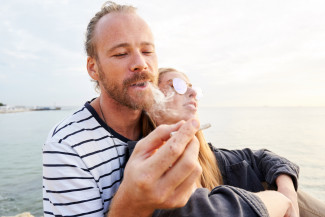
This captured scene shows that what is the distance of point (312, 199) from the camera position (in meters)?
3.09

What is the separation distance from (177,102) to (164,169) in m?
2.06

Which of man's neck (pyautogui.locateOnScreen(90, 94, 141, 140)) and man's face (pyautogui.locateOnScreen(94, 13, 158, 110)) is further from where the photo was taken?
man's neck (pyautogui.locateOnScreen(90, 94, 141, 140))

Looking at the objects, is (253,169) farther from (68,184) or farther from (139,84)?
(68,184)

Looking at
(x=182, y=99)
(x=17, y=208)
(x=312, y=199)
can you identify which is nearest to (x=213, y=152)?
(x=182, y=99)

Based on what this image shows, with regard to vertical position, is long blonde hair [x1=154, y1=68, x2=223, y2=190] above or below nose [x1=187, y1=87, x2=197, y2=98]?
below

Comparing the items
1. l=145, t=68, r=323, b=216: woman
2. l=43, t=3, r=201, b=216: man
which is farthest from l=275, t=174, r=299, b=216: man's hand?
l=43, t=3, r=201, b=216: man

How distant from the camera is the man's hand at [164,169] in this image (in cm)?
124

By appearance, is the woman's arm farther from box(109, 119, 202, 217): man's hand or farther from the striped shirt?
the striped shirt

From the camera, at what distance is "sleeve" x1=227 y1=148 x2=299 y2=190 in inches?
115

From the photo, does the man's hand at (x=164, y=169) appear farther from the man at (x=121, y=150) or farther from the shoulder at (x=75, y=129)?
the shoulder at (x=75, y=129)

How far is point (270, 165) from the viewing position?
3105mm

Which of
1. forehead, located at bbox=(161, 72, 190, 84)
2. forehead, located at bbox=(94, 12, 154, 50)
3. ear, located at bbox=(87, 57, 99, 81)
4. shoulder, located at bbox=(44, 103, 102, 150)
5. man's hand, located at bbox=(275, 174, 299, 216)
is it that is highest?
forehead, located at bbox=(94, 12, 154, 50)

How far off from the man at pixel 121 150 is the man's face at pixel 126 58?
0.4 inches

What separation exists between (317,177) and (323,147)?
29.7 ft
